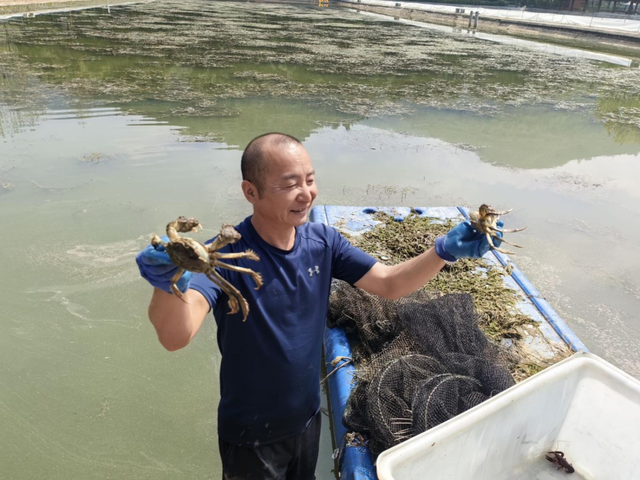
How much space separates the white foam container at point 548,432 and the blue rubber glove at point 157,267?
948 mm

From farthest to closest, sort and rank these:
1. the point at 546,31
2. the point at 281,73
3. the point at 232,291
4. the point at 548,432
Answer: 1. the point at 546,31
2. the point at 281,73
3. the point at 548,432
4. the point at 232,291

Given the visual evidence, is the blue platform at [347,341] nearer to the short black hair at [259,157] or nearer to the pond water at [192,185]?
the pond water at [192,185]

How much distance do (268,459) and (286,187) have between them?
1029 millimetres

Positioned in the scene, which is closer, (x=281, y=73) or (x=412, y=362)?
(x=412, y=362)

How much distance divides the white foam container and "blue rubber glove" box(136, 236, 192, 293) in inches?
37.3

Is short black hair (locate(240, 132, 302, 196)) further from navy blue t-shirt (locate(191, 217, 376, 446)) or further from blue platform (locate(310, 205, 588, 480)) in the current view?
blue platform (locate(310, 205, 588, 480))

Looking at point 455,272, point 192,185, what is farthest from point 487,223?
point 192,185

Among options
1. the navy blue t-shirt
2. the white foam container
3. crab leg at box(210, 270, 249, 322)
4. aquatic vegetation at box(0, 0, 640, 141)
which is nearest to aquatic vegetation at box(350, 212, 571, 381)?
the white foam container

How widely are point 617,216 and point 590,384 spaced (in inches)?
189

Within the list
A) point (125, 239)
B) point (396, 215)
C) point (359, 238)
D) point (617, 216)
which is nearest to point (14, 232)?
point (125, 239)

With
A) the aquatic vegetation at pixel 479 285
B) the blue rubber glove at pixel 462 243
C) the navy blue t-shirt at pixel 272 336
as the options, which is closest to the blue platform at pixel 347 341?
the aquatic vegetation at pixel 479 285

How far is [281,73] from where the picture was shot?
500 inches

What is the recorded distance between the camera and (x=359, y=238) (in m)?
4.29

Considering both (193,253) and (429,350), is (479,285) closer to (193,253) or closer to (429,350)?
(429,350)
